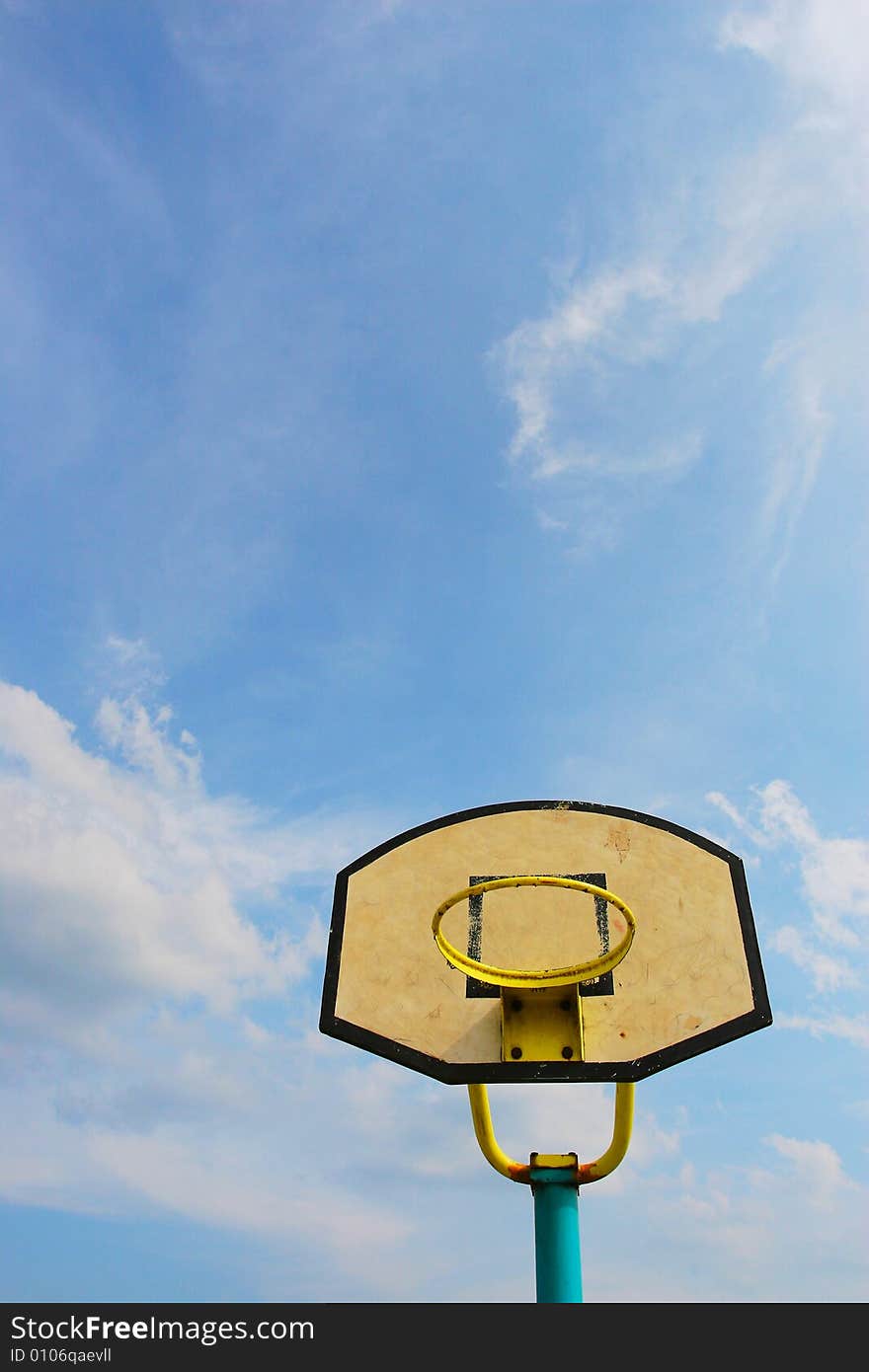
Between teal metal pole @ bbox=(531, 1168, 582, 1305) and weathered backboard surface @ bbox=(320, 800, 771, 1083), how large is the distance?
528 mm

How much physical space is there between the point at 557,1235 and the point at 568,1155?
0.34 m

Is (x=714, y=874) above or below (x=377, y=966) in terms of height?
above

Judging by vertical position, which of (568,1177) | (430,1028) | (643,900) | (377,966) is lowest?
(568,1177)

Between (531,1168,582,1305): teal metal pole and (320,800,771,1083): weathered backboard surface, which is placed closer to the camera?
(531,1168,582,1305): teal metal pole

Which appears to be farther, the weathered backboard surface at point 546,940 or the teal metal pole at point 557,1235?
the weathered backboard surface at point 546,940

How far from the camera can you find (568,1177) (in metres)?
4.33

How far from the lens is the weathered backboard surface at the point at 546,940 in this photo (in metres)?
4.41

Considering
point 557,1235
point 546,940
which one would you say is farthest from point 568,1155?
point 546,940

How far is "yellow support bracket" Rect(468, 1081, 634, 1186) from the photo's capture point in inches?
171

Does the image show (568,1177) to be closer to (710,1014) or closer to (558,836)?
(710,1014)

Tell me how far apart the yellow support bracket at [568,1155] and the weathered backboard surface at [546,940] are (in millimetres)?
225

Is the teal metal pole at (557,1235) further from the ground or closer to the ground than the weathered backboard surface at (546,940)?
closer to the ground
